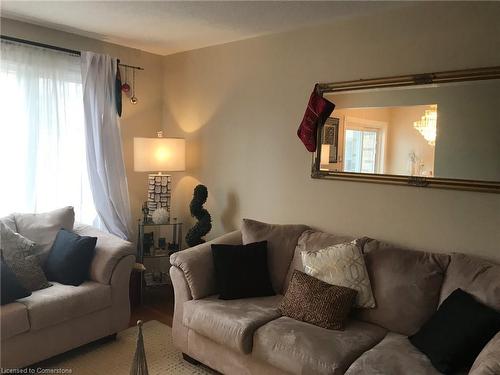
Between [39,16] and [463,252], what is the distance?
137 inches

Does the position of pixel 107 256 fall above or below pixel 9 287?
above

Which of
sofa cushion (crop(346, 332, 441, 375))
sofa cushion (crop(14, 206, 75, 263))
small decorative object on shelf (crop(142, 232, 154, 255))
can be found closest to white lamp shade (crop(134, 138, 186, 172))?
small decorative object on shelf (crop(142, 232, 154, 255))

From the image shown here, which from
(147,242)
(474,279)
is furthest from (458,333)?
(147,242)

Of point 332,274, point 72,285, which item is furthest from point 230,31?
point 72,285

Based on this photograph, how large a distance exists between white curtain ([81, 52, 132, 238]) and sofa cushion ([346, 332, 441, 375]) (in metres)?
2.55

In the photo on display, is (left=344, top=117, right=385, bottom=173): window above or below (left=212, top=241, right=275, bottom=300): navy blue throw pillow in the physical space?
above

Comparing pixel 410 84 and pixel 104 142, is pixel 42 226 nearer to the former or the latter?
pixel 104 142

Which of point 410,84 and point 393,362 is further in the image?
point 410,84

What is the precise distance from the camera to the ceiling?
2693 mm

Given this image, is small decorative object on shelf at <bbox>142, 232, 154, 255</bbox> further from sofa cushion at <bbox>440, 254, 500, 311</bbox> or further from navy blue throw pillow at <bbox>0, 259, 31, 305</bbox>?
sofa cushion at <bbox>440, 254, 500, 311</bbox>

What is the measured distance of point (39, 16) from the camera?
3.07m

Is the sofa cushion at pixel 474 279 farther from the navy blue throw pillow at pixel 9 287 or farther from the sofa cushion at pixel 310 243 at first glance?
the navy blue throw pillow at pixel 9 287

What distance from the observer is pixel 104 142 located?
3.62m

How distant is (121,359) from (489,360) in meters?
2.24
